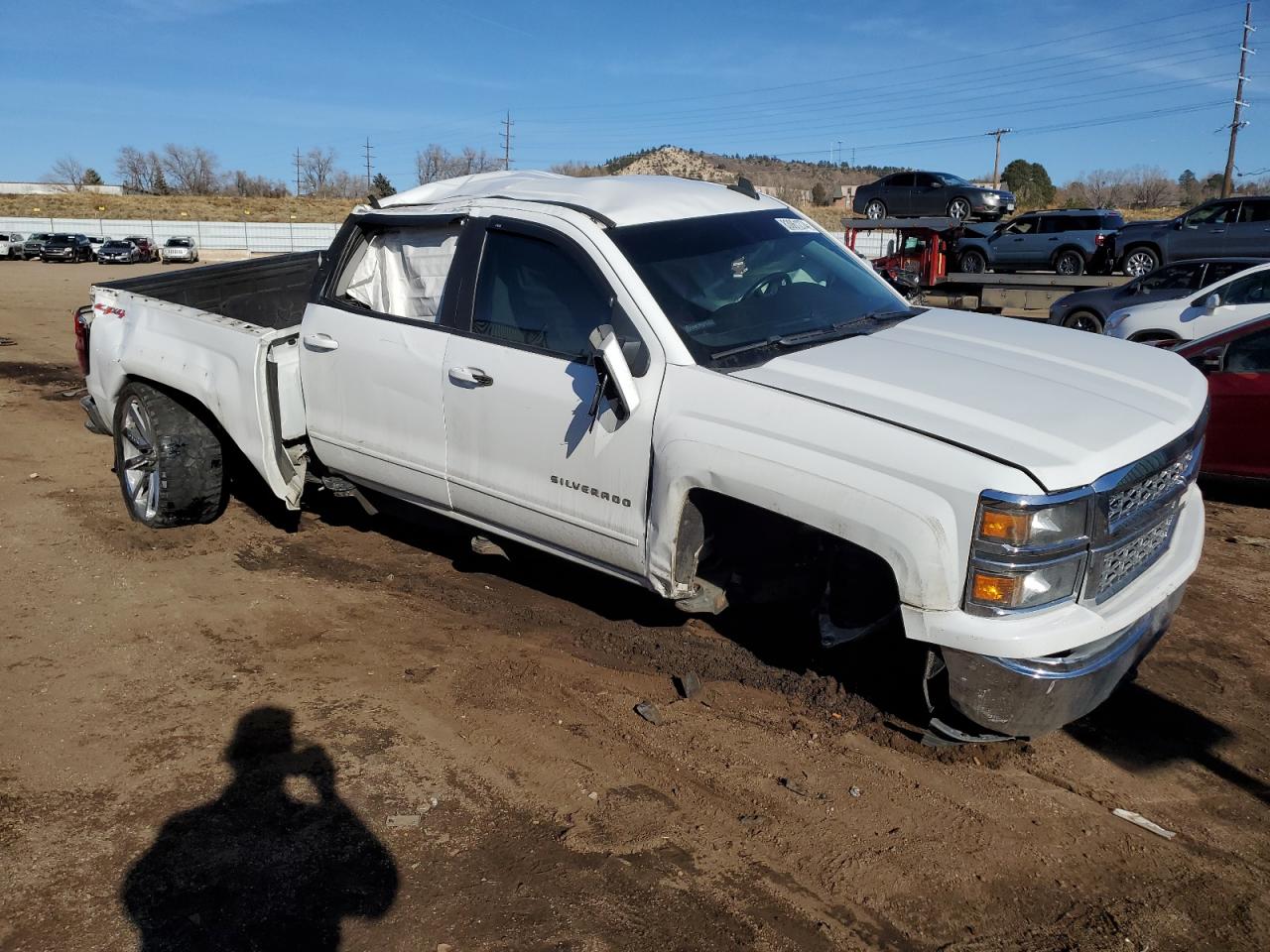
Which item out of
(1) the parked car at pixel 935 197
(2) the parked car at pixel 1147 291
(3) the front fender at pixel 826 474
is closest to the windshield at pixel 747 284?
(3) the front fender at pixel 826 474

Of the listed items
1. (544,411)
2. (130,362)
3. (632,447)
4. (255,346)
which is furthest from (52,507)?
(632,447)

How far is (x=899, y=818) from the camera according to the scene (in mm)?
3480

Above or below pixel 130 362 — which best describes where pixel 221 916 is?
below

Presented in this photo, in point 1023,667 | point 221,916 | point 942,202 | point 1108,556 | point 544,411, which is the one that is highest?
point 942,202

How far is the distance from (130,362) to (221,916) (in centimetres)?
399

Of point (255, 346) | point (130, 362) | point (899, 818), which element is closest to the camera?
point (899, 818)

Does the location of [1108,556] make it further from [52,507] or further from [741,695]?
[52,507]

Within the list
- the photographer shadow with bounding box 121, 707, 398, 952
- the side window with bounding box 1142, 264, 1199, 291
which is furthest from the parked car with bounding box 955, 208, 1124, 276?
the photographer shadow with bounding box 121, 707, 398, 952

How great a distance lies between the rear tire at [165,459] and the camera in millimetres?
6023

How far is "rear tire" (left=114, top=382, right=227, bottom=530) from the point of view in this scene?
19.8ft

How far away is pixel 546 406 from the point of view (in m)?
4.25

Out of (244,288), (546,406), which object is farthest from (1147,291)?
(546,406)

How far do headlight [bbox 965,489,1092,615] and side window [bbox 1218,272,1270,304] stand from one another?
9.68 meters

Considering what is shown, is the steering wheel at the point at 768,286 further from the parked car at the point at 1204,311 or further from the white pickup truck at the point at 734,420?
the parked car at the point at 1204,311
